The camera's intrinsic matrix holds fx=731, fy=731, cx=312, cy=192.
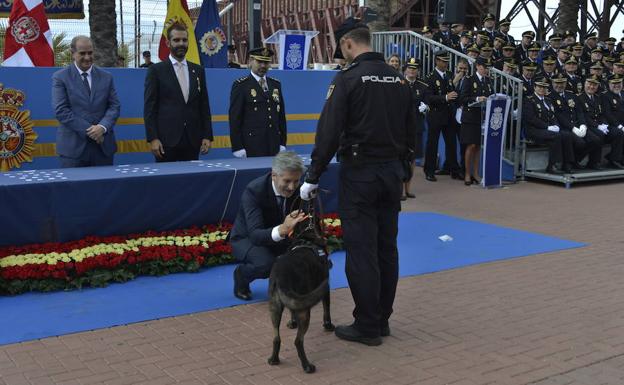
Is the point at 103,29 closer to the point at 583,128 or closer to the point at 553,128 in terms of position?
the point at 553,128

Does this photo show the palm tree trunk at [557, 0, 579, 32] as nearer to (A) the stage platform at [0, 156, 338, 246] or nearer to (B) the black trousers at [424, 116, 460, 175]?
(B) the black trousers at [424, 116, 460, 175]

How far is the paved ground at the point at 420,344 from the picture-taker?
4.30 m

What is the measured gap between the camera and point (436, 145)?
41.5 feet

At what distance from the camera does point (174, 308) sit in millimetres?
5535

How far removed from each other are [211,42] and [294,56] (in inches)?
56.8

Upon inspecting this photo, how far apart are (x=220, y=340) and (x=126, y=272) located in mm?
1698

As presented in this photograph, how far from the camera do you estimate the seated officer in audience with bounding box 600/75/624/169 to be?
45.4ft

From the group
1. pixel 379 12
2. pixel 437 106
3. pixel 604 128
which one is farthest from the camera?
pixel 379 12

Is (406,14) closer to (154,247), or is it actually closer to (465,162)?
(465,162)

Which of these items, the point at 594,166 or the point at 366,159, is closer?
the point at 366,159

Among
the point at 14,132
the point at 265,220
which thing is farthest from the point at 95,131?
the point at 265,220

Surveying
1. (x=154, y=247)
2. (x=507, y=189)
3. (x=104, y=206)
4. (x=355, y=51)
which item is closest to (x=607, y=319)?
(x=355, y=51)

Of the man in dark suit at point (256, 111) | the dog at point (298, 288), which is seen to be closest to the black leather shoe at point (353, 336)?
the dog at point (298, 288)

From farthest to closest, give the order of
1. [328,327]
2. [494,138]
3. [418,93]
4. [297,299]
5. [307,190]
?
1. [494,138]
2. [418,93]
3. [328,327]
4. [307,190]
5. [297,299]
